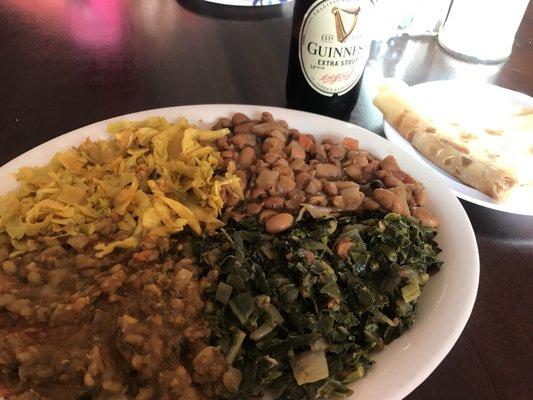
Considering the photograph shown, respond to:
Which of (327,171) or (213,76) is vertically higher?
(327,171)

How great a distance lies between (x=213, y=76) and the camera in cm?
219

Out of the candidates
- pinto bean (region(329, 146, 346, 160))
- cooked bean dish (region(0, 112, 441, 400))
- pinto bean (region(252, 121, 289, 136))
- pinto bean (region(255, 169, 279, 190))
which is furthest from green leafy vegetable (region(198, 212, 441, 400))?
pinto bean (region(252, 121, 289, 136))

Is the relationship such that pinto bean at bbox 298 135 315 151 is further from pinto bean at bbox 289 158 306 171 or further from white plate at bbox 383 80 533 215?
white plate at bbox 383 80 533 215

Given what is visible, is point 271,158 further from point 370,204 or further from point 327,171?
point 370,204

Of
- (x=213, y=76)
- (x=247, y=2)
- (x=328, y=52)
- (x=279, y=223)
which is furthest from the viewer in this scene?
(x=247, y=2)

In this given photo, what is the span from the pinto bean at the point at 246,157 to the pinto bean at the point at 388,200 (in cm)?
37

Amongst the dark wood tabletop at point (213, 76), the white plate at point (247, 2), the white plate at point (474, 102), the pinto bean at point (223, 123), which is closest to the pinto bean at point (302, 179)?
the pinto bean at point (223, 123)

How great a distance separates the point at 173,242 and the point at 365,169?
594 mm

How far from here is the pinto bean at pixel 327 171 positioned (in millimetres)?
1464

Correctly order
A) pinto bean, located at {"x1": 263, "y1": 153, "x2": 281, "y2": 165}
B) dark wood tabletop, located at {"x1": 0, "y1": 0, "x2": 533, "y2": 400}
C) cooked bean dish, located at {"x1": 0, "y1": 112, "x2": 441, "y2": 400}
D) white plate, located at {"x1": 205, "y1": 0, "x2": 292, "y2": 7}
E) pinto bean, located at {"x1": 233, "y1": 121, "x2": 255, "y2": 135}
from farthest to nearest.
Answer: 1. white plate, located at {"x1": 205, "y1": 0, "x2": 292, "y2": 7}
2. pinto bean, located at {"x1": 233, "y1": 121, "x2": 255, "y2": 135}
3. pinto bean, located at {"x1": 263, "y1": 153, "x2": 281, "y2": 165}
4. dark wood tabletop, located at {"x1": 0, "y1": 0, "x2": 533, "y2": 400}
5. cooked bean dish, located at {"x1": 0, "y1": 112, "x2": 441, "y2": 400}

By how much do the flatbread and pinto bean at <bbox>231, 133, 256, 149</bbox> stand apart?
22.5 inches

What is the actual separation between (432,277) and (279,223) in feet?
1.32

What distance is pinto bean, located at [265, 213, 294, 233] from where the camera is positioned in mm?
1281

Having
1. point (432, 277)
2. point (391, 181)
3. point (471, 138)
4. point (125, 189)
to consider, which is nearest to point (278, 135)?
point (391, 181)
